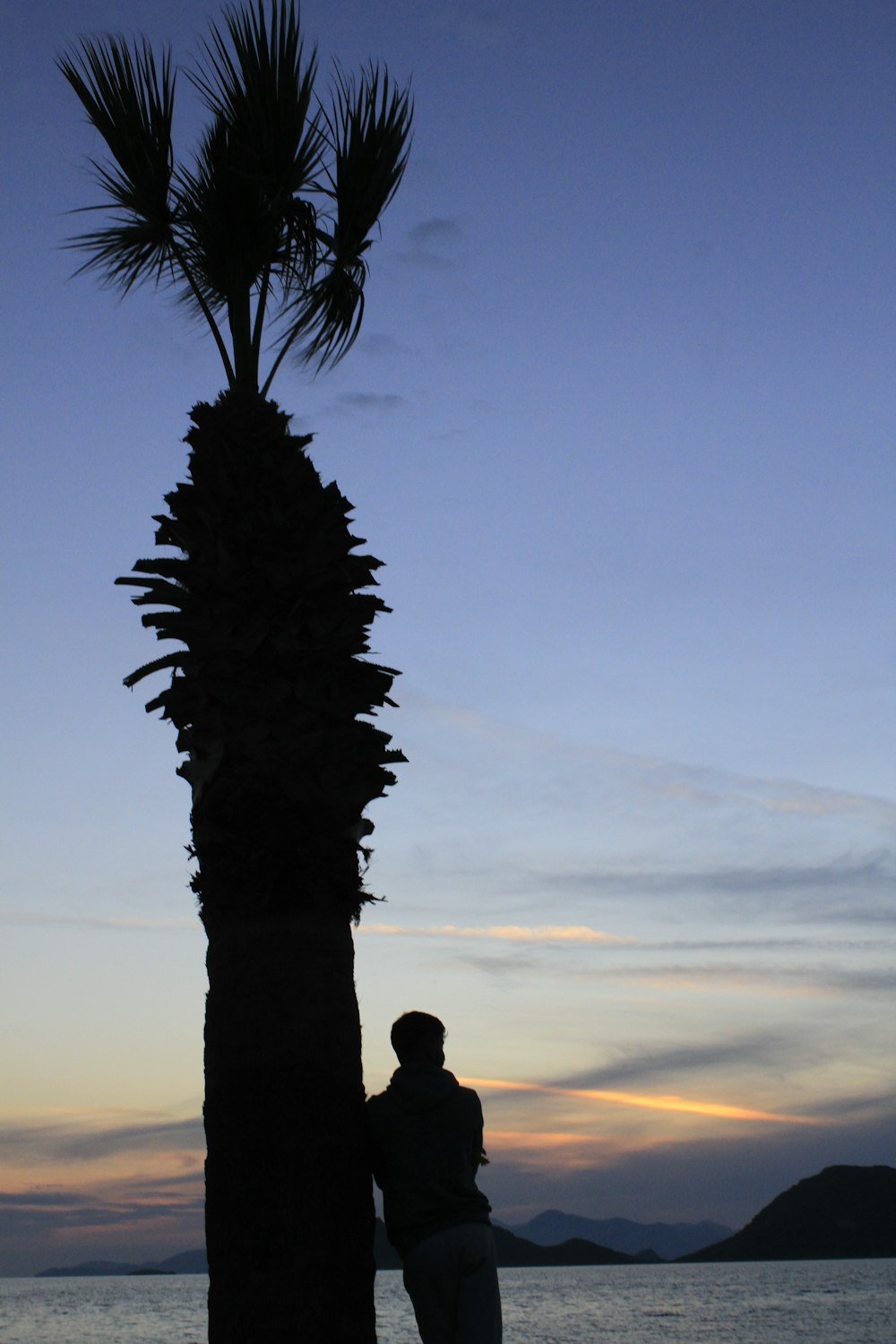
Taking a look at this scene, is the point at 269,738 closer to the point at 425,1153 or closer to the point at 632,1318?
the point at 425,1153

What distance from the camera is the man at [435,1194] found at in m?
4.63

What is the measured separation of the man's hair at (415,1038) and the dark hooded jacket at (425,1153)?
67 mm

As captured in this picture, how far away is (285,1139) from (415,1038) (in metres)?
0.68

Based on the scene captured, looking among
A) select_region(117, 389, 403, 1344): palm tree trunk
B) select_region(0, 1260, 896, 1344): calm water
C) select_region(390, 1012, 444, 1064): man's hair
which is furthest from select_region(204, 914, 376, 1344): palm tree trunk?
select_region(0, 1260, 896, 1344): calm water

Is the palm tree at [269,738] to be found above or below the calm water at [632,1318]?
above

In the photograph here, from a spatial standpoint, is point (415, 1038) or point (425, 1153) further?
point (415, 1038)

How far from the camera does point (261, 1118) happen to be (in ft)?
15.5

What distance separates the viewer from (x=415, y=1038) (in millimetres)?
5023

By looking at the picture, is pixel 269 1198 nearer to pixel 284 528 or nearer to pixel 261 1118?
pixel 261 1118

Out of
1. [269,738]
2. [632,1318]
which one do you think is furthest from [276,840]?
[632,1318]

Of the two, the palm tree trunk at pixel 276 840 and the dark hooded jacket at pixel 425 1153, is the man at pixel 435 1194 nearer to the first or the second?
the dark hooded jacket at pixel 425 1153

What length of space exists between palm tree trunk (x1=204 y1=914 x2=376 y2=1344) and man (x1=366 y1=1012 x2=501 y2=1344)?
147mm

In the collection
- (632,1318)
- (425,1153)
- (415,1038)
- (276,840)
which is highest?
(276,840)

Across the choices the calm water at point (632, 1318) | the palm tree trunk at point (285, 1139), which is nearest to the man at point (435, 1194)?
the palm tree trunk at point (285, 1139)
